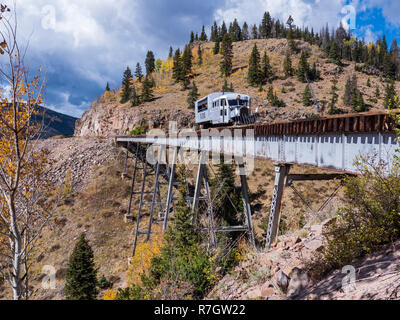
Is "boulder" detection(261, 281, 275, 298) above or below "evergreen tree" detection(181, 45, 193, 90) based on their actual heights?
below

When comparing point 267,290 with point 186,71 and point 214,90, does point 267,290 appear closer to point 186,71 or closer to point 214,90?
point 214,90

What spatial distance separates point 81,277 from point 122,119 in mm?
38328

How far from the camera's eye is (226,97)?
19094mm

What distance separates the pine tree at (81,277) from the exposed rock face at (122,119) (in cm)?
3145

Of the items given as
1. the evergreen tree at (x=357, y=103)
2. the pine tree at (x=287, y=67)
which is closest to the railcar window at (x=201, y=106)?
the evergreen tree at (x=357, y=103)

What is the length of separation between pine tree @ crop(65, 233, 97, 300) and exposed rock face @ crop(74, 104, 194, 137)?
31.5 meters

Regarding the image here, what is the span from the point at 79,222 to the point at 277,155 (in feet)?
92.8

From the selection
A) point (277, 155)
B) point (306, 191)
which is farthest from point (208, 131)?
point (306, 191)

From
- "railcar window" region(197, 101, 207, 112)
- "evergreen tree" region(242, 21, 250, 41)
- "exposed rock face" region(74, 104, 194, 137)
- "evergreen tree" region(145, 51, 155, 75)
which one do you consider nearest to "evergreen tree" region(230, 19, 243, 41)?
"evergreen tree" region(242, 21, 250, 41)

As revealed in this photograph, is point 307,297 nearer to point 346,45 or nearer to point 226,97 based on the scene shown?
point 226,97

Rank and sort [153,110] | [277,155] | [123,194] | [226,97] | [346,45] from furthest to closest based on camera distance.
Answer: [346,45]
[153,110]
[123,194]
[226,97]
[277,155]

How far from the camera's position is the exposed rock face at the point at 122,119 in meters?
47.4

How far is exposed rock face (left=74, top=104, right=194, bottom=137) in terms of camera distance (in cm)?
4738

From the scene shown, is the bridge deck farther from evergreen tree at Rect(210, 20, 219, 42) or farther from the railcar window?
evergreen tree at Rect(210, 20, 219, 42)
